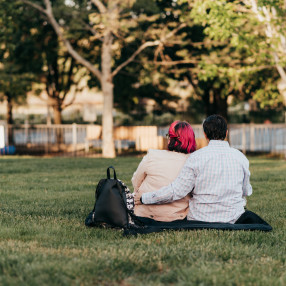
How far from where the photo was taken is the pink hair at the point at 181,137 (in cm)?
570


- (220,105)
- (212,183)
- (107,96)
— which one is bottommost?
(212,183)

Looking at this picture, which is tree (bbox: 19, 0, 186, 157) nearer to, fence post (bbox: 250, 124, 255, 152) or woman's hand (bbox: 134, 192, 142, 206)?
fence post (bbox: 250, 124, 255, 152)

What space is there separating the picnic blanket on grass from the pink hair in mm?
798

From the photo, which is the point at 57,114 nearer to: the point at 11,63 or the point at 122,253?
the point at 11,63

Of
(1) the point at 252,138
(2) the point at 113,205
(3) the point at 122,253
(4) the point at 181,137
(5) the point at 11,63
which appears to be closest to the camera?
(3) the point at 122,253

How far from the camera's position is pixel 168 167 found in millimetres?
5785

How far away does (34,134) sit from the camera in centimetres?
2597

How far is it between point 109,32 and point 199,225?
55.2 feet

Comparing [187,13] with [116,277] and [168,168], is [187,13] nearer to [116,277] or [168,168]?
[168,168]

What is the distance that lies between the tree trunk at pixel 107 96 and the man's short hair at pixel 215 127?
16886mm

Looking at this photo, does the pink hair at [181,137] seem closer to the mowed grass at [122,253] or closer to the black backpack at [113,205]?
the black backpack at [113,205]

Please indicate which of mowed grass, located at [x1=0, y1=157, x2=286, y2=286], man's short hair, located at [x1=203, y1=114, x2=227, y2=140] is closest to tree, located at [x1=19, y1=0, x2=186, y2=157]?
mowed grass, located at [x1=0, y1=157, x2=286, y2=286]

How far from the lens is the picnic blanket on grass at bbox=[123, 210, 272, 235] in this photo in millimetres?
5520

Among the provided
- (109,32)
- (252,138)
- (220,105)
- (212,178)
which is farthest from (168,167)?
(220,105)
